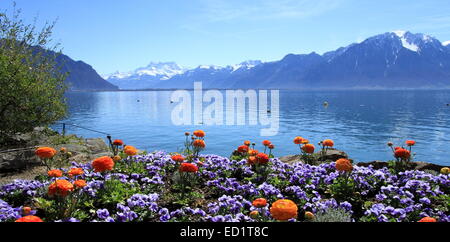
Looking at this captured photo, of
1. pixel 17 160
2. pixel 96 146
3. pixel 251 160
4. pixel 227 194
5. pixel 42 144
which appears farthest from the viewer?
pixel 96 146

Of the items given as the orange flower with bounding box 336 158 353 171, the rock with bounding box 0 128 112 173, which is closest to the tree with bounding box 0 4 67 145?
the rock with bounding box 0 128 112 173

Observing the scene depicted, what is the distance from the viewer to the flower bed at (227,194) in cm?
593

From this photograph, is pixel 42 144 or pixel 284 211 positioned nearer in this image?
pixel 284 211

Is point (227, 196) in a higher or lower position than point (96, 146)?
higher

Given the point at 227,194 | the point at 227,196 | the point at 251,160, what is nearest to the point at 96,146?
the point at 251,160

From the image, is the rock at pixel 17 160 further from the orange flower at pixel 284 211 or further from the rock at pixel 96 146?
the orange flower at pixel 284 211

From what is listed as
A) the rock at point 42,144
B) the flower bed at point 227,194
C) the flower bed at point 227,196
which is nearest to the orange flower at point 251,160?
the flower bed at point 227,194

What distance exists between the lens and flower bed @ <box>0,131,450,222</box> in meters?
5.93

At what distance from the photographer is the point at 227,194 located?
25.6 ft

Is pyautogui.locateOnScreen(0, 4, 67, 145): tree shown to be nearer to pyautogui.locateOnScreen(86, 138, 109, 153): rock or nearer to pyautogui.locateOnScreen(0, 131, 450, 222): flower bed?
pyautogui.locateOnScreen(86, 138, 109, 153): rock

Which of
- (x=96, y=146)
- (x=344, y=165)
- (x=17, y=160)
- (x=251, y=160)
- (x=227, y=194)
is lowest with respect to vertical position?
(x=96, y=146)

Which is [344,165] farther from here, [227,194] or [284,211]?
[284,211]
